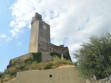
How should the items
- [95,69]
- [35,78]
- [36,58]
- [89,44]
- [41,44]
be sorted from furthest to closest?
[41,44]
[36,58]
[35,78]
[89,44]
[95,69]

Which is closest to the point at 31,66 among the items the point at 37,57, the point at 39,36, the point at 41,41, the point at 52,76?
the point at 37,57

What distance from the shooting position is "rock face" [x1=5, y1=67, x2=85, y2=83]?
16297 mm

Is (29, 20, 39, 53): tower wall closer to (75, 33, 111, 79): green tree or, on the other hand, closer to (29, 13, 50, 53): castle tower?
(29, 13, 50, 53): castle tower

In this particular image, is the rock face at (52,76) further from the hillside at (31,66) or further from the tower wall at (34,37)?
the tower wall at (34,37)

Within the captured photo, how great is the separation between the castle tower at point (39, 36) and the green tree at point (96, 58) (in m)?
27.8

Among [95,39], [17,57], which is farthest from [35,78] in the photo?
[17,57]

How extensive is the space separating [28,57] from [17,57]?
12.3 ft

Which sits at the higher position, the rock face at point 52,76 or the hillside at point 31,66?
the hillside at point 31,66

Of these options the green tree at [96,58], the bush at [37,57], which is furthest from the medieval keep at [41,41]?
the green tree at [96,58]

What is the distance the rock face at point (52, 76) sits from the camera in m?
16.3

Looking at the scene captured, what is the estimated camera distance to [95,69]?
1277cm

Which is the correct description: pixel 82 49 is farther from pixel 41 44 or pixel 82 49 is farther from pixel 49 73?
pixel 41 44

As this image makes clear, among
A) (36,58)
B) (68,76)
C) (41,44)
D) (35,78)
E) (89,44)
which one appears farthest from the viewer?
(41,44)

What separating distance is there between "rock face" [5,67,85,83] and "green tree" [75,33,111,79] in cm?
287
